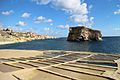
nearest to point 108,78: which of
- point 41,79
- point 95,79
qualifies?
point 95,79

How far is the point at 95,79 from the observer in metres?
17.9

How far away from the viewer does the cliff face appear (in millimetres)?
185200

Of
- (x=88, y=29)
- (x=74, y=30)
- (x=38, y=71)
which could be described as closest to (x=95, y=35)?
(x=88, y=29)

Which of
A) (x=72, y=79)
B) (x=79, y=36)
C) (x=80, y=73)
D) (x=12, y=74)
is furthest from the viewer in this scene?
(x=79, y=36)

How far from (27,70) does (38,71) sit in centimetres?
143

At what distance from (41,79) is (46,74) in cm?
189

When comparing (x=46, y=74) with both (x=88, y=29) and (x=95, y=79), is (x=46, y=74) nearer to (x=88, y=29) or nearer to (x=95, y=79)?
(x=95, y=79)

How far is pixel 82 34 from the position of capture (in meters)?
186

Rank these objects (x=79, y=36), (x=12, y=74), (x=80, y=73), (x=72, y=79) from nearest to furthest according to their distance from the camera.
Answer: (x=72, y=79), (x=12, y=74), (x=80, y=73), (x=79, y=36)

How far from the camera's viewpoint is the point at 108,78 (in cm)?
1784

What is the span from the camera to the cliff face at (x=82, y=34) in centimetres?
18520

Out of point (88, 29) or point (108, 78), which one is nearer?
point (108, 78)

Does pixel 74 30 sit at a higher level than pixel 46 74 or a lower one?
higher

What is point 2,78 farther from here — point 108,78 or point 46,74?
point 108,78
